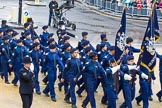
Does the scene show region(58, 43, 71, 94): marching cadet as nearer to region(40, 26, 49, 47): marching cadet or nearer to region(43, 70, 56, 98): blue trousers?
region(43, 70, 56, 98): blue trousers

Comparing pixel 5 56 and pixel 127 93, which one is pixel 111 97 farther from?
pixel 5 56

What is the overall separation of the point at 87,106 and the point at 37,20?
19.1 m

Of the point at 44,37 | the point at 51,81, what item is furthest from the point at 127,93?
the point at 44,37

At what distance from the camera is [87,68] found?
1399 centimetres

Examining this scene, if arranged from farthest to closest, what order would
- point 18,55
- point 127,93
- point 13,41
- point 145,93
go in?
point 13,41 < point 18,55 < point 145,93 < point 127,93

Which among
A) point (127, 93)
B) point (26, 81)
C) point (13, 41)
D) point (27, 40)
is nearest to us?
point (26, 81)

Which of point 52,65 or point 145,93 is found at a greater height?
point 52,65

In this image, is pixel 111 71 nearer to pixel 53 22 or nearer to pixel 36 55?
pixel 36 55

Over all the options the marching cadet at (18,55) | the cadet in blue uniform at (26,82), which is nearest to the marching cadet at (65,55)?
the marching cadet at (18,55)

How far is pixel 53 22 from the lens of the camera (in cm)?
3016

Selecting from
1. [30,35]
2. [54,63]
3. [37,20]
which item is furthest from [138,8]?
[54,63]

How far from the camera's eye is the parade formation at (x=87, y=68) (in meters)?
13.9

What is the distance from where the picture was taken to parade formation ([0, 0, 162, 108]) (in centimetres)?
1394

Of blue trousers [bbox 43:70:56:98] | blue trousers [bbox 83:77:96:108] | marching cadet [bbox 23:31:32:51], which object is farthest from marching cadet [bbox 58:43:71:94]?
blue trousers [bbox 83:77:96:108]
